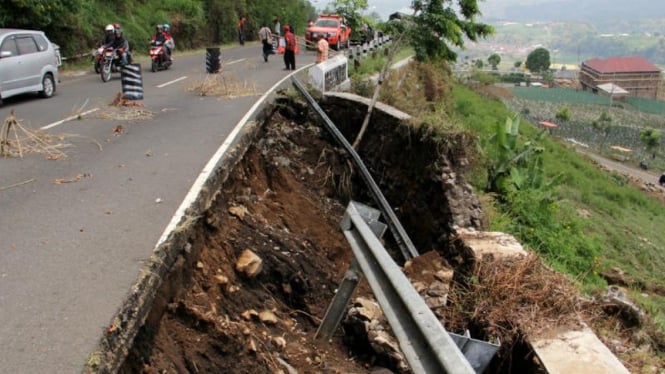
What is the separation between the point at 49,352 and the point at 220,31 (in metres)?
39.8

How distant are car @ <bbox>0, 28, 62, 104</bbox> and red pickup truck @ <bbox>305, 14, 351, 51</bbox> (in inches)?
713

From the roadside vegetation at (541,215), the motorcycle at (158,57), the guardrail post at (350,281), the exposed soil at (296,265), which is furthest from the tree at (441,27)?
the motorcycle at (158,57)

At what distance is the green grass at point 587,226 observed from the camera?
11164mm

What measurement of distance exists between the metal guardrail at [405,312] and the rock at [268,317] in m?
1.47

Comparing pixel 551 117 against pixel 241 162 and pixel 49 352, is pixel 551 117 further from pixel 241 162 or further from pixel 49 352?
pixel 49 352

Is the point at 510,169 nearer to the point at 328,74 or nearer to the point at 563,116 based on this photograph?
the point at 328,74

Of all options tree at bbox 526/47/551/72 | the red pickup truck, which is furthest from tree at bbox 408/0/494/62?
tree at bbox 526/47/551/72

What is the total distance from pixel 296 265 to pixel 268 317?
1.43m

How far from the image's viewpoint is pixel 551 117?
76.5 meters

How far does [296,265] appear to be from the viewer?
7.50 metres

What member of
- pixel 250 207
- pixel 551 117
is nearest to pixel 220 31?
pixel 250 207

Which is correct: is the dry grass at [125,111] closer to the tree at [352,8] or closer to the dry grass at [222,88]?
the dry grass at [222,88]

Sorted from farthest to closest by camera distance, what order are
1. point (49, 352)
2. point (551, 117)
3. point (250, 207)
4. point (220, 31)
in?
point (551, 117)
point (220, 31)
point (250, 207)
point (49, 352)

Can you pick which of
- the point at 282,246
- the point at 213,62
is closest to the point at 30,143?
the point at 282,246
